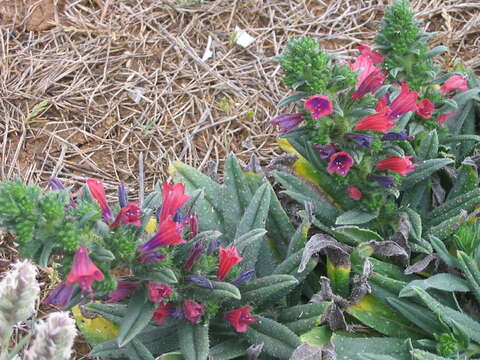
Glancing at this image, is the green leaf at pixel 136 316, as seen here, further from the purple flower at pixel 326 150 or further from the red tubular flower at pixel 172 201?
the purple flower at pixel 326 150

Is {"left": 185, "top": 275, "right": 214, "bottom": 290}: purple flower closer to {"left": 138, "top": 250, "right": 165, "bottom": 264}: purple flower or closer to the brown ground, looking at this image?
{"left": 138, "top": 250, "right": 165, "bottom": 264}: purple flower

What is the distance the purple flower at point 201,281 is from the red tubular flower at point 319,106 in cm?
74

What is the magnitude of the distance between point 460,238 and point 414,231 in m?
0.20

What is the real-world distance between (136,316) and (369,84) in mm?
1275

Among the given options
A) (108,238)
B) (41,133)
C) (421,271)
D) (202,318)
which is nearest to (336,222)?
(421,271)

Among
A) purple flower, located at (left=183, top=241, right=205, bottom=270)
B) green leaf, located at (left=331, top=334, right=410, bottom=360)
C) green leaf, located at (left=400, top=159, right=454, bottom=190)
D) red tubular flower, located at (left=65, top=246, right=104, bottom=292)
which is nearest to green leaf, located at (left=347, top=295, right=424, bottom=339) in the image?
green leaf, located at (left=331, top=334, right=410, bottom=360)

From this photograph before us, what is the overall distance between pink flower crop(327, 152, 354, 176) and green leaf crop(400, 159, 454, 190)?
44 cm

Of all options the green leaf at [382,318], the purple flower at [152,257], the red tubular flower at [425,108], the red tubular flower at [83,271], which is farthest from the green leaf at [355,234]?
the red tubular flower at [83,271]

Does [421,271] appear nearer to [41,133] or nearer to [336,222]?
[336,222]

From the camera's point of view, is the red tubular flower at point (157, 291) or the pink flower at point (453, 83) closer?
the red tubular flower at point (157, 291)

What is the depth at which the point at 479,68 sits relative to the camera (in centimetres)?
374

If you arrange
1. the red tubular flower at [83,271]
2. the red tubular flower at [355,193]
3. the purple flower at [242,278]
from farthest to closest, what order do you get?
the red tubular flower at [355,193] → the purple flower at [242,278] → the red tubular flower at [83,271]

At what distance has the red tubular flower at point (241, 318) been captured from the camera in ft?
7.72

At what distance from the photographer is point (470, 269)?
8.04 ft
